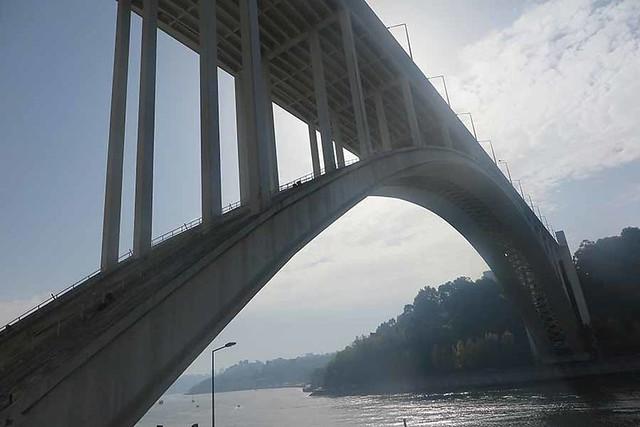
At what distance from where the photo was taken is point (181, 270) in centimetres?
802

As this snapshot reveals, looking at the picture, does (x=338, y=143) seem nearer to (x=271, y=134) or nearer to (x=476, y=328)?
(x=271, y=134)

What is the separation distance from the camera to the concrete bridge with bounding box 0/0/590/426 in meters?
6.45

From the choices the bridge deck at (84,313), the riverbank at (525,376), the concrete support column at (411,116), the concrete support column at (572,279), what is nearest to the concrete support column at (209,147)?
the bridge deck at (84,313)

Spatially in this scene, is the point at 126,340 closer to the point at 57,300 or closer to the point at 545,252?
the point at 57,300

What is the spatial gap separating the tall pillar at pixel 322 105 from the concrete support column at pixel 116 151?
6.46 metres

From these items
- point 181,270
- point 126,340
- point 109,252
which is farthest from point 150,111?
point 126,340

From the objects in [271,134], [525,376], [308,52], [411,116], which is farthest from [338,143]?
[525,376]

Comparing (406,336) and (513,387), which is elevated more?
(406,336)

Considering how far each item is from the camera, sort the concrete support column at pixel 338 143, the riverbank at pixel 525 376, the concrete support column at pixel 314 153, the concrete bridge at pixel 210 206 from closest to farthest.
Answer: the concrete bridge at pixel 210 206, the concrete support column at pixel 314 153, the concrete support column at pixel 338 143, the riverbank at pixel 525 376

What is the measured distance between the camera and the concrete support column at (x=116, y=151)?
12.4 meters

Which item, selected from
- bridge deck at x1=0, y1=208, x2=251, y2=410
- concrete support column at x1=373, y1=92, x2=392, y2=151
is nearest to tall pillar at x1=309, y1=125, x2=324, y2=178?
concrete support column at x1=373, y1=92, x2=392, y2=151

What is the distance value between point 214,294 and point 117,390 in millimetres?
2518

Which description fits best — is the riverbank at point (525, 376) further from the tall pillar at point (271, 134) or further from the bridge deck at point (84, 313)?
the bridge deck at point (84, 313)

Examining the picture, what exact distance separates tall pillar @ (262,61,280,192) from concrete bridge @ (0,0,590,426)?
97 millimetres
